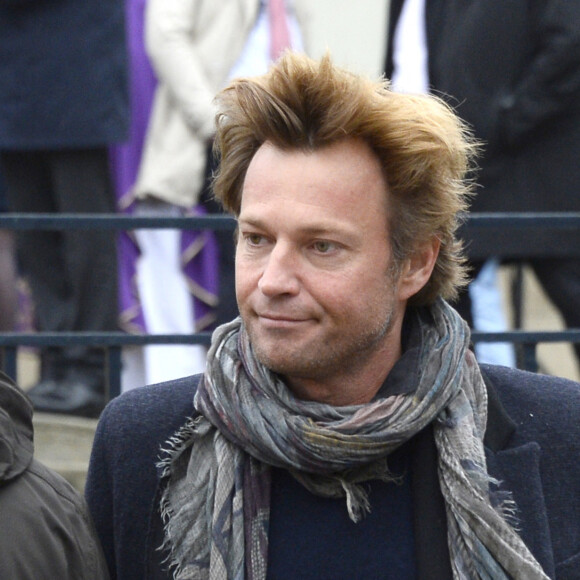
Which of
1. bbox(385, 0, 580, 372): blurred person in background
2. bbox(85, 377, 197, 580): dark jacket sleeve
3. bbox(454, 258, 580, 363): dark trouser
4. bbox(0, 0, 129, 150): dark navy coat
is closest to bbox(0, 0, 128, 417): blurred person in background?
bbox(0, 0, 129, 150): dark navy coat

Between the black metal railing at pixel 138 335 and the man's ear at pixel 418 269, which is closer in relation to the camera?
the man's ear at pixel 418 269

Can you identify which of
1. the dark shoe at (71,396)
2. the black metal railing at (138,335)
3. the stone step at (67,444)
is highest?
the black metal railing at (138,335)

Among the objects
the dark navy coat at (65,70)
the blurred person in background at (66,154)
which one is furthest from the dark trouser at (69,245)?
the dark navy coat at (65,70)

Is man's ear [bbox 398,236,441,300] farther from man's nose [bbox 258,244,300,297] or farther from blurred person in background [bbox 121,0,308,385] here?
blurred person in background [bbox 121,0,308,385]

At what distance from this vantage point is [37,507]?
2.43 metres

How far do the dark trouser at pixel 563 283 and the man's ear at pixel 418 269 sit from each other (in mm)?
2246

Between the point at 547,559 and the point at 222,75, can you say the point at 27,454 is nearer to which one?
the point at 547,559

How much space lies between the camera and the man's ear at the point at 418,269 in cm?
291

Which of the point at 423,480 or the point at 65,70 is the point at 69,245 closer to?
the point at 65,70

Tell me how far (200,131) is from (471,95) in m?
1.09

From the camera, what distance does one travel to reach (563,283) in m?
5.26

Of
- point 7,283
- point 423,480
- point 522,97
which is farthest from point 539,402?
point 7,283

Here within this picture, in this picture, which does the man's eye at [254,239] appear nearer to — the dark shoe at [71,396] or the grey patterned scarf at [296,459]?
the grey patterned scarf at [296,459]

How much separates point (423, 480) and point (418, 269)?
43 centimetres
